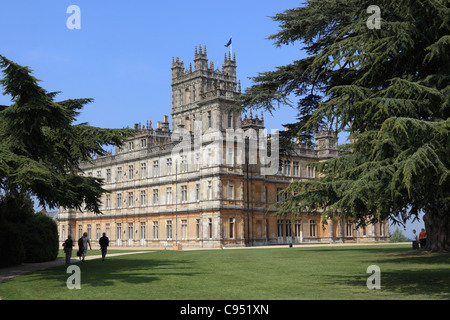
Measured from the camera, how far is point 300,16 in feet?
81.5

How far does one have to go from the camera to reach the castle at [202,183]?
49781mm

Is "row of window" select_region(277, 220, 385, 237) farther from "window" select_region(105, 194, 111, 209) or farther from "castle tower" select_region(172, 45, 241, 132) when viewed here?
"window" select_region(105, 194, 111, 209)

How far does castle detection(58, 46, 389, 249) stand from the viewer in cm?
4978

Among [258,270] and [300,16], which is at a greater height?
[300,16]

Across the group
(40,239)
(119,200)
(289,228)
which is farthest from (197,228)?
(40,239)

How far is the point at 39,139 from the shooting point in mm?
18500

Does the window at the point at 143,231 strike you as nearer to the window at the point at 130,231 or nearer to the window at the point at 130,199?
the window at the point at 130,231

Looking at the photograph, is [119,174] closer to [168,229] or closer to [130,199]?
[130,199]

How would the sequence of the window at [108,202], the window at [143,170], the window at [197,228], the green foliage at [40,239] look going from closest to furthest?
the green foliage at [40,239], the window at [197,228], the window at [143,170], the window at [108,202]

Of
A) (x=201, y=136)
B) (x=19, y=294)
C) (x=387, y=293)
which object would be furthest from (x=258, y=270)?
(x=201, y=136)

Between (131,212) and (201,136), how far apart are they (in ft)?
49.2

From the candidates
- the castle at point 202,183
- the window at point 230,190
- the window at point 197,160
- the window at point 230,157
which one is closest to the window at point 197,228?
the castle at point 202,183

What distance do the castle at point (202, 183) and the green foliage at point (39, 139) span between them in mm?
23852

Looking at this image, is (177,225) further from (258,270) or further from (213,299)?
(213,299)
